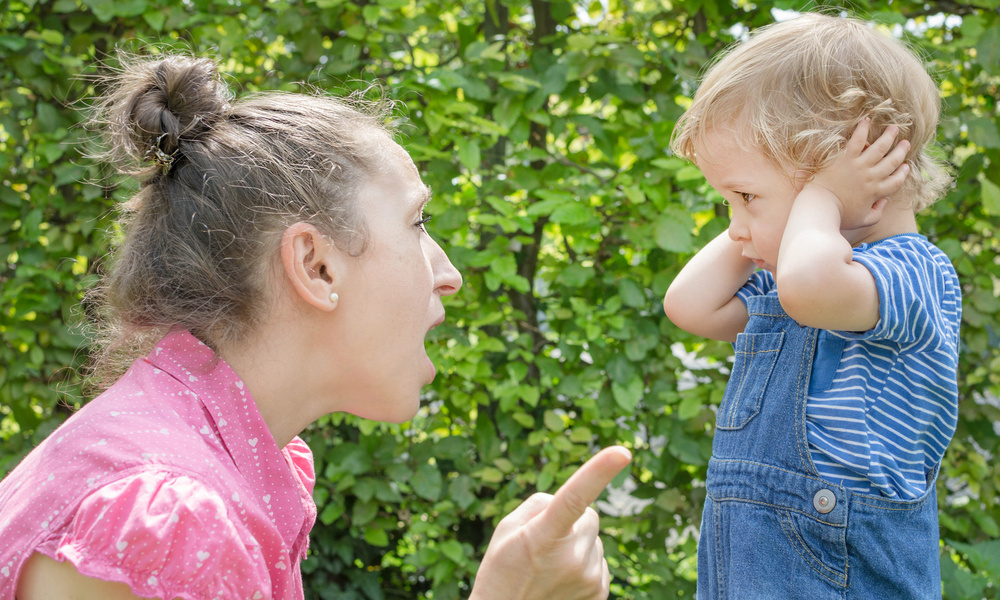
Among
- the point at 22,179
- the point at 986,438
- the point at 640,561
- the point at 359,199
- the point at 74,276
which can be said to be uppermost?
the point at 359,199

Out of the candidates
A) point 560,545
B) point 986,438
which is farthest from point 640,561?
point 560,545

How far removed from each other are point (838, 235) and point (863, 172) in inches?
5.3

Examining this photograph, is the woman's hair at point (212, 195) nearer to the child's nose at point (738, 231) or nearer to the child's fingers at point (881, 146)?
the child's nose at point (738, 231)

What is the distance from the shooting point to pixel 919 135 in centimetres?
132

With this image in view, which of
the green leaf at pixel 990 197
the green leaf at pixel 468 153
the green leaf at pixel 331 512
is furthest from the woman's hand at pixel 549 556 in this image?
the green leaf at pixel 990 197

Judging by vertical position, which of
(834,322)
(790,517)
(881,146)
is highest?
(881,146)

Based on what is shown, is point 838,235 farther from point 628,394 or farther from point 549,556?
point 628,394

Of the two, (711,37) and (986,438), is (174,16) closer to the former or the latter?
(711,37)

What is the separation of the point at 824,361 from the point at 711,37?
1.57 metres

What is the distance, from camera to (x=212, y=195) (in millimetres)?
1372

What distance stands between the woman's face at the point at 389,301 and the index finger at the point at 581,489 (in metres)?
0.52

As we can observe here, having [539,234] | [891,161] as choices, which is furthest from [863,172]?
[539,234]

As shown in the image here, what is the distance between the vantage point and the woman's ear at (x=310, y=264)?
137cm

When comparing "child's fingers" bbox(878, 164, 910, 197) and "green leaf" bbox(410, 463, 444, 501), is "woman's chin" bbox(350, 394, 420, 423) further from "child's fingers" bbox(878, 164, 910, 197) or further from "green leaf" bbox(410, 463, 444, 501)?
"green leaf" bbox(410, 463, 444, 501)
